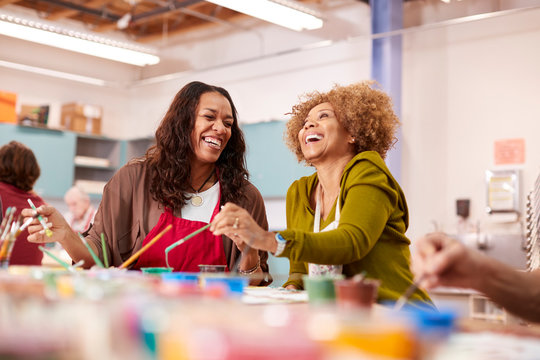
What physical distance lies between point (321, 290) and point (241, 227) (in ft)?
1.53

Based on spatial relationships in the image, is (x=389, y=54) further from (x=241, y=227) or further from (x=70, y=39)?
(x=241, y=227)

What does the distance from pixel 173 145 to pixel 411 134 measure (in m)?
3.66

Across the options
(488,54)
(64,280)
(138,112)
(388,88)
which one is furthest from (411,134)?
(64,280)

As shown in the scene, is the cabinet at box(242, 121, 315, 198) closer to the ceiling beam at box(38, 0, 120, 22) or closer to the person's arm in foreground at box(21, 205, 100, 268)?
the ceiling beam at box(38, 0, 120, 22)

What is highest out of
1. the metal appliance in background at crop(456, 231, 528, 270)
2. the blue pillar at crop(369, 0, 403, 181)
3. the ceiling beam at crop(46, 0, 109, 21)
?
the ceiling beam at crop(46, 0, 109, 21)

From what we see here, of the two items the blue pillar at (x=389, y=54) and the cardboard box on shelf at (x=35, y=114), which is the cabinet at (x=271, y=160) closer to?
the blue pillar at (x=389, y=54)

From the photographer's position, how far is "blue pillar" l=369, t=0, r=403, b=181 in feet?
18.7

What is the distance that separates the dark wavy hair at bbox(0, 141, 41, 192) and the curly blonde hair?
202 centimetres

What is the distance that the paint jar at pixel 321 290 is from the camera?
125cm

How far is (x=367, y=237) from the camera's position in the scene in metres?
1.89

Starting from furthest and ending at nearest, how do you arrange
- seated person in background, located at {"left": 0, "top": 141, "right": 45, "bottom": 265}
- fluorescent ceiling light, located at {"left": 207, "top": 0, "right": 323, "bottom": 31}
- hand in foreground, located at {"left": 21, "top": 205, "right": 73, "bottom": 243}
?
fluorescent ceiling light, located at {"left": 207, "top": 0, "right": 323, "bottom": 31}, seated person in background, located at {"left": 0, "top": 141, "right": 45, "bottom": 265}, hand in foreground, located at {"left": 21, "top": 205, "right": 73, "bottom": 243}

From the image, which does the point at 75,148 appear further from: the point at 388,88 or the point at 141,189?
the point at 141,189

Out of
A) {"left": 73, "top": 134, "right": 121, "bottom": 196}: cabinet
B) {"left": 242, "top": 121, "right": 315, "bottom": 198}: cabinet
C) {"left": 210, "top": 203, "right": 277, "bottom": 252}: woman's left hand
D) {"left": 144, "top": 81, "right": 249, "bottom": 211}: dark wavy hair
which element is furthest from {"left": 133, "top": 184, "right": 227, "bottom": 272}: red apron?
{"left": 73, "top": 134, "right": 121, "bottom": 196}: cabinet

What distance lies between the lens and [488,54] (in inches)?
215
